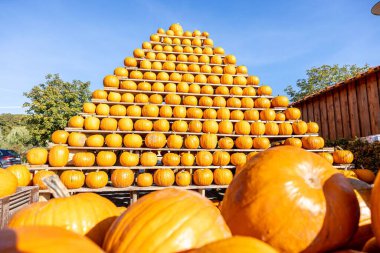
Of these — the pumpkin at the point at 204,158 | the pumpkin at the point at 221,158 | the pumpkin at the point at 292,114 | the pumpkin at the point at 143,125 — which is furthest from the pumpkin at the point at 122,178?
the pumpkin at the point at 292,114

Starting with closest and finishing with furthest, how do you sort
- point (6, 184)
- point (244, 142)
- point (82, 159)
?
1. point (6, 184)
2. point (82, 159)
3. point (244, 142)

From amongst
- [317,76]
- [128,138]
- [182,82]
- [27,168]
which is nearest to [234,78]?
[182,82]

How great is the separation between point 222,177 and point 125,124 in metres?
2.34

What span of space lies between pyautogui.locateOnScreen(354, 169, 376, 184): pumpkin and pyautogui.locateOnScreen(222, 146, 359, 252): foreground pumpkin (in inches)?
200

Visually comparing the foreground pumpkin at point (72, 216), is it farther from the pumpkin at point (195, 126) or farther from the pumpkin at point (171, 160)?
the pumpkin at point (195, 126)

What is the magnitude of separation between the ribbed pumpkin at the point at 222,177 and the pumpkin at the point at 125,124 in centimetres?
211

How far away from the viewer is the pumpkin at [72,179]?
14.3 ft

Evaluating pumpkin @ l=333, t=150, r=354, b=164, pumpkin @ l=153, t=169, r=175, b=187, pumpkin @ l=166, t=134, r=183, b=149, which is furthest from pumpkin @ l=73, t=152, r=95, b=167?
pumpkin @ l=333, t=150, r=354, b=164

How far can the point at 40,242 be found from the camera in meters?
0.52

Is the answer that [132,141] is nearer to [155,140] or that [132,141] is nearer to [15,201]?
[155,140]

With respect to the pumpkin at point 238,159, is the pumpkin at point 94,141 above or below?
above

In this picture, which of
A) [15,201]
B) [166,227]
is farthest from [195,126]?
[166,227]

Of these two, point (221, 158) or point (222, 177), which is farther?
point (221, 158)

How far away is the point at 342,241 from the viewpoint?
0.78 metres
